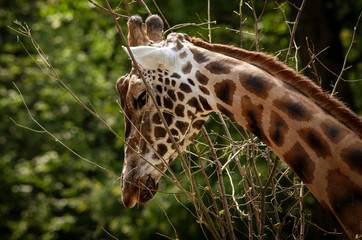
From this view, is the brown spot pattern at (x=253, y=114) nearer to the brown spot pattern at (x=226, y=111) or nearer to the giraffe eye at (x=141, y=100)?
the brown spot pattern at (x=226, y=111)

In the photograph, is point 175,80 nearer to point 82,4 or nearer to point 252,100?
point 252,100

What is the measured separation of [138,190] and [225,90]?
28.6 inches

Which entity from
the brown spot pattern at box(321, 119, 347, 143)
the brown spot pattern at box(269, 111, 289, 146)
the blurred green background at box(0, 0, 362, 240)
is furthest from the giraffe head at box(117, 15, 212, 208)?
the blurred green background at box(0, 0, 362, 240)

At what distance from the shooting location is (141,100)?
2744 millimetres

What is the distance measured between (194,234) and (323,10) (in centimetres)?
315

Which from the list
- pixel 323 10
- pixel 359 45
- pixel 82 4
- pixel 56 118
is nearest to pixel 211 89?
pixel 323 10

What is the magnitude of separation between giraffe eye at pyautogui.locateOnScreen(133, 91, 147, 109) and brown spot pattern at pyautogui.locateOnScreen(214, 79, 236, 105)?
1.30ft

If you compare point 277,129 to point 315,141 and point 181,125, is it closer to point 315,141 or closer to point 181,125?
point 315,141

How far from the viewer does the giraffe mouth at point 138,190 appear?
2.78 metres

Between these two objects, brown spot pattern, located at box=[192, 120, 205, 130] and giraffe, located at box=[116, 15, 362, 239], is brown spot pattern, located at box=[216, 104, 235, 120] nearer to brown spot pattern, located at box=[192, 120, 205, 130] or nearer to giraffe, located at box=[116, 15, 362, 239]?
giraffe, located at box=[116, 15, 362, 239]

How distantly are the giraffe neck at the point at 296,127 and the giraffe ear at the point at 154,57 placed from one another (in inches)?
4.9

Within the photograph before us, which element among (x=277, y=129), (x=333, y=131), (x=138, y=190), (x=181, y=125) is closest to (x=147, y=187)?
(x=138, y=190)

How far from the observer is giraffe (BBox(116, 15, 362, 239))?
7.21ft

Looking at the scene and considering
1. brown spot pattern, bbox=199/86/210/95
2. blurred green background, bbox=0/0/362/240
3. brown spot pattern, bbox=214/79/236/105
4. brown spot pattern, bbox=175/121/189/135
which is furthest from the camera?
blurred green background, bbox=0/0/362/240
